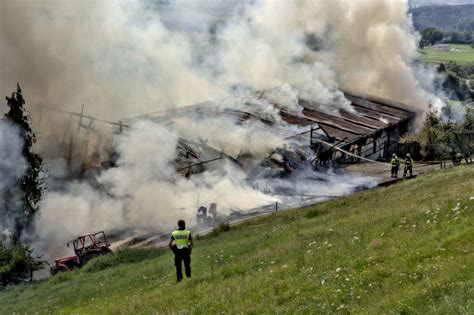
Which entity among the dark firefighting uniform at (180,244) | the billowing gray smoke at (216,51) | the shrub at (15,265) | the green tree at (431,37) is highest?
the green tree at (431,37)

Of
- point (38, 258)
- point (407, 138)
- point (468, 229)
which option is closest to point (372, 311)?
point (468, 229)

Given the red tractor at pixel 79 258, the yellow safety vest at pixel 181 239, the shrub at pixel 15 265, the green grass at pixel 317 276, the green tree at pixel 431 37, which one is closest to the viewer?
the green grass at pixel 317 276

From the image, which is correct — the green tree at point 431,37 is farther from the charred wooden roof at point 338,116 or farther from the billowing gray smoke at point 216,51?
the charred wooden roof at point 338,116

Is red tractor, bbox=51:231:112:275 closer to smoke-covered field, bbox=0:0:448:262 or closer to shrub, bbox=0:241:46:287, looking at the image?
shrub, bbox=0:241:46:287

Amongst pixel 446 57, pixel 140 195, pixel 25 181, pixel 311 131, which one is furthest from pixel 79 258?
pixel 446 57

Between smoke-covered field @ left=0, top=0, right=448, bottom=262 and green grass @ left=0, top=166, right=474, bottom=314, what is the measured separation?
30.0ft

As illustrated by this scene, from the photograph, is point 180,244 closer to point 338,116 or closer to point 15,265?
point 15,265

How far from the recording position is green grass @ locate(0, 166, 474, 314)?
23.7 feet

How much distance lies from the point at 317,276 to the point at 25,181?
1635cm

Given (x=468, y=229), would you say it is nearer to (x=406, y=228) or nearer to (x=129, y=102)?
(x=406, y=228)

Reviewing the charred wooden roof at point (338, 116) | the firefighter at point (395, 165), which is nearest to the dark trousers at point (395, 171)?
the firefighter at point (395, 165)

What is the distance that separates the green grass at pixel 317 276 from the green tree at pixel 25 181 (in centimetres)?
571

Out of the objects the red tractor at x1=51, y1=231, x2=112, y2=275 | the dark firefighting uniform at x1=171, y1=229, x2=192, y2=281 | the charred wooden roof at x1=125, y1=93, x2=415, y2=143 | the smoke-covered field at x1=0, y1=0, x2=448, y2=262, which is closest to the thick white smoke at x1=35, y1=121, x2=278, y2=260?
the smoke-covered field at x1=0, y1=0, x2=448, y2=262

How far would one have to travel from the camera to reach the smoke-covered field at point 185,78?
26500mm
